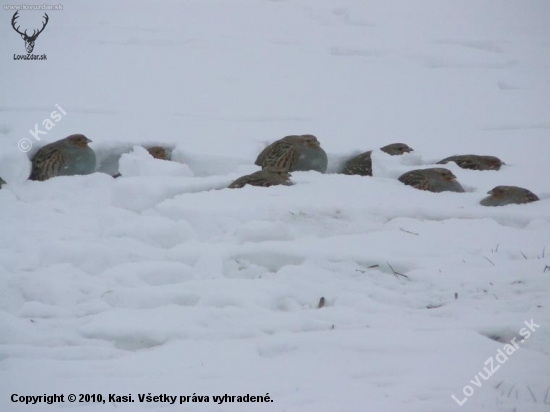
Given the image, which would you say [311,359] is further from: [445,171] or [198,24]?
[198,24]

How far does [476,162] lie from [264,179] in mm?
2414

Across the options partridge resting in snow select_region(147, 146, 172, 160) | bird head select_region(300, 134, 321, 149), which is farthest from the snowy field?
bird head select_region(300, 134, 321, 149)

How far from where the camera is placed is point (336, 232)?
444 centimetres

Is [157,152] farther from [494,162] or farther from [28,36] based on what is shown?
[28,36]

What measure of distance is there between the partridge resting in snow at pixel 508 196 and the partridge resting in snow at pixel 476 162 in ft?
3.66

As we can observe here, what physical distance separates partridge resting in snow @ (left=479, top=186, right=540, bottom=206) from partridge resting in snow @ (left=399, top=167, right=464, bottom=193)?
0.47m

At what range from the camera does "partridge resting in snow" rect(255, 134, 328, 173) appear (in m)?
6.27

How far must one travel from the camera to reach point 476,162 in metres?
6.51

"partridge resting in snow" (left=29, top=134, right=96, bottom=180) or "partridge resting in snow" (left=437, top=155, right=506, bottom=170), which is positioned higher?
"partridge resting in snow" (left=29, top=134, right=96, bottom=180)

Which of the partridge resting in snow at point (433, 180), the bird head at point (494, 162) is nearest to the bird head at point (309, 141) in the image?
the partridge resting in snow at point (433, 180)

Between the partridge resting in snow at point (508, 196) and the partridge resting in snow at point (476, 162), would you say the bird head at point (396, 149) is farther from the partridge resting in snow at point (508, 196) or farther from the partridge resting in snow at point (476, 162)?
the partridge resting in snow at point (508, 196)

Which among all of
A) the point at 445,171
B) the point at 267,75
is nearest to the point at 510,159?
the point at 445,171

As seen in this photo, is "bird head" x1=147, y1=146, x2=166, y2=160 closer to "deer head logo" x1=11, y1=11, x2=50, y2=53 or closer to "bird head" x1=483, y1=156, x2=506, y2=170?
"bird head" x1=483, y1=156, x2=506, y2=170

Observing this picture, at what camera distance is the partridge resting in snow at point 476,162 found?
254 inches
